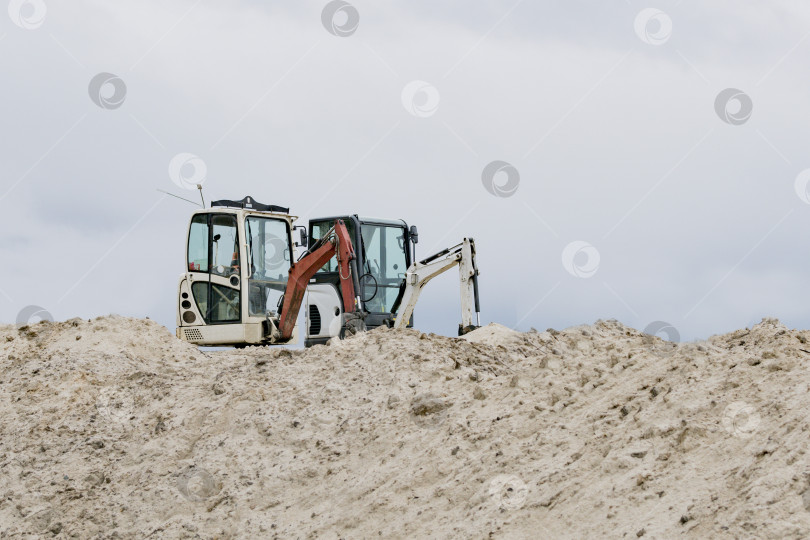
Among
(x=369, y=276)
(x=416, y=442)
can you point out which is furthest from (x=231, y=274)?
(x=416, y=442)

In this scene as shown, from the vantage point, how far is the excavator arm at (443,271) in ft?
50.7

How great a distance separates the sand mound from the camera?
6059 millimetres

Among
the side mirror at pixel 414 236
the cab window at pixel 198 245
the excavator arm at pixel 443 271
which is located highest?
the cab window at pixel 198 245

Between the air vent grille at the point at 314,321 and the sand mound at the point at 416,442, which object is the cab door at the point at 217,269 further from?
the sand mound at the point at 416,442

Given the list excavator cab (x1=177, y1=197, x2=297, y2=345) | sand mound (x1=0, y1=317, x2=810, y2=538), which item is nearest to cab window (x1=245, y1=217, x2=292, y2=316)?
excavator cab (x1=177, y1=197, x2=297, y2=345)

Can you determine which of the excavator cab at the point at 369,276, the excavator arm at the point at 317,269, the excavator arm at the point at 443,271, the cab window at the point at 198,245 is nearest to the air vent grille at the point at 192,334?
the cab window at the point at 198,245

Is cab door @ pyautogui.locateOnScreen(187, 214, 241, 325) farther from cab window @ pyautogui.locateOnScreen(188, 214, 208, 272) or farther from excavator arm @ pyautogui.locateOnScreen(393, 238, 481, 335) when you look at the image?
excavator arm @ pyautogui.locateOnScreen(393, 238, 481, 335)

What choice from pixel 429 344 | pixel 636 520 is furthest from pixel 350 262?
pixel 636 520

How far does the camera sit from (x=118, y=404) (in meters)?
11.3

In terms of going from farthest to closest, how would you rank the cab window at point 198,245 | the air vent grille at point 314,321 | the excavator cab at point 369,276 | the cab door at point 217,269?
the air vent grille at point 314,321 → the cab window at point 198,245 → the cab door at point 217,269 → the excavator cab at point 369,276

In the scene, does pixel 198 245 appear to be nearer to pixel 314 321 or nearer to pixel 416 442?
pixel 314 321

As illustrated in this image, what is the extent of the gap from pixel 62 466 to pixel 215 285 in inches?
264

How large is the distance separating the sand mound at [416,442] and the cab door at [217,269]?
143 inches

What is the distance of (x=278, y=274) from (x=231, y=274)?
94 centimetres
